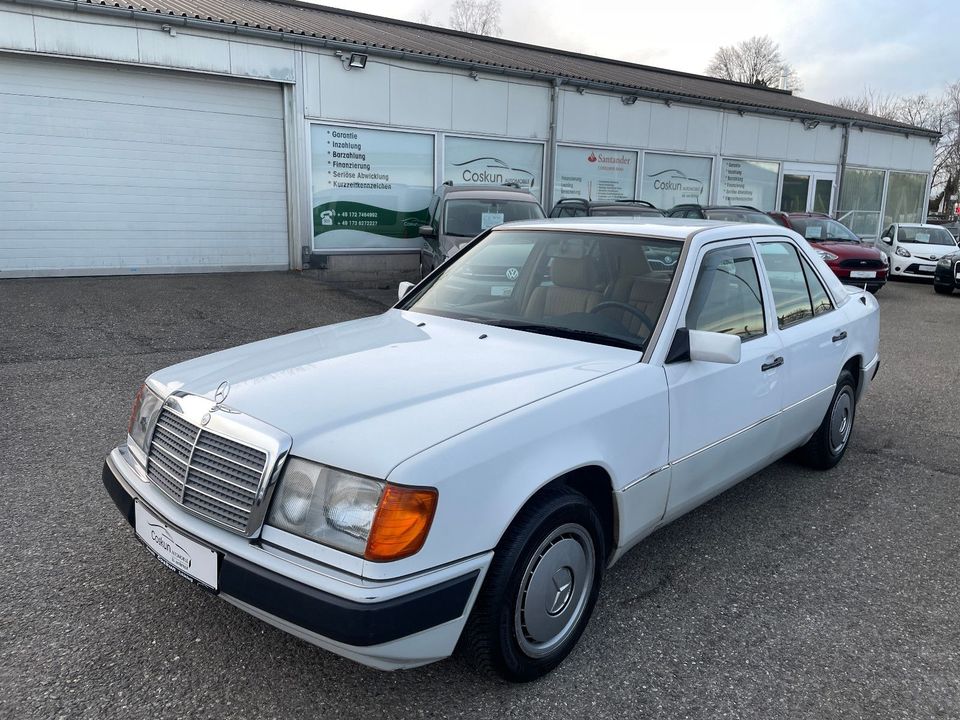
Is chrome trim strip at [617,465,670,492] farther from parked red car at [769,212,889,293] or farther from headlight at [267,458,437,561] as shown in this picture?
parked red car at [769,212,889,293]

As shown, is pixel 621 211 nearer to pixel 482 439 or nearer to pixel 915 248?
pixel 915 248

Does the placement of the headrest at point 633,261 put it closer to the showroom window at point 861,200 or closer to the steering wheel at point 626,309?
the steering wheel at point 626,309

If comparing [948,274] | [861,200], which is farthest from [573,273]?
[861,200]

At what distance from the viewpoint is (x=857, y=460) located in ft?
16.2

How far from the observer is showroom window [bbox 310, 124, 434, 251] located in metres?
13.3

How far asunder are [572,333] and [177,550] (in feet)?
5.85

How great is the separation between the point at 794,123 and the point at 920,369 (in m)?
15.3

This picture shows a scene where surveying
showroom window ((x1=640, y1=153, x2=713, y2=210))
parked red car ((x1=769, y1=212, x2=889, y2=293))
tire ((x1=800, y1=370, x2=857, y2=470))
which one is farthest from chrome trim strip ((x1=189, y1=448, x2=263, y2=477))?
showroom window ((x1=640, y1=153, x2=713, y2=210))

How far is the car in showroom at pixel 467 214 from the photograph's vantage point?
10414 mm

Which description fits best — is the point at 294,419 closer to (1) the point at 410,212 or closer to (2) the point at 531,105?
(1) the point at 410,212

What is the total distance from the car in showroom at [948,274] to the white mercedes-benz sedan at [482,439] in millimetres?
13504

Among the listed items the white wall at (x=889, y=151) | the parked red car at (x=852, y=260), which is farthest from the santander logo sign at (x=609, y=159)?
the white wall at (x=889, y=151)

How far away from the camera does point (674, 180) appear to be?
18609 millimetres

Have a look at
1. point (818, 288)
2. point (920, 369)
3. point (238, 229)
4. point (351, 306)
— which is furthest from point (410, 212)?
point (818, 288)
